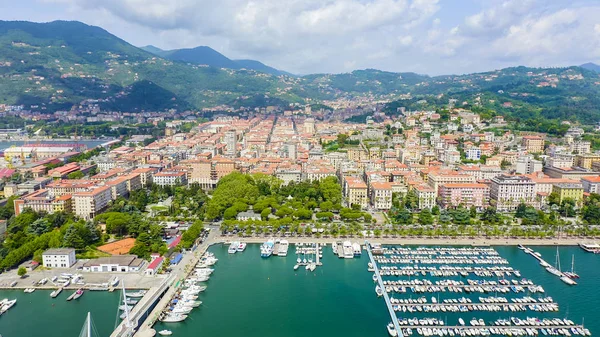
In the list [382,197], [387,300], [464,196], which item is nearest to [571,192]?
[464,196]

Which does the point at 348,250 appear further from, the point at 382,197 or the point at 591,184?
the point at 591,184

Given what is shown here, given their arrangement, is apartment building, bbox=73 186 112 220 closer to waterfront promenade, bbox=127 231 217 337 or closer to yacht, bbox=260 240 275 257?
waterfront promenade, bbox=127 231 217 337

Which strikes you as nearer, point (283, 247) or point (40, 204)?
point (283, 247)

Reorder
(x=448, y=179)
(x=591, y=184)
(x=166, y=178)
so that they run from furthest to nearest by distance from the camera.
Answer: (x=166, y=178)
(x=448, y=179)
(x=591, y=184)

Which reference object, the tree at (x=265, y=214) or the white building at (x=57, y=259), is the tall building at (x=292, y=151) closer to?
the tree at (x=265, y=214)

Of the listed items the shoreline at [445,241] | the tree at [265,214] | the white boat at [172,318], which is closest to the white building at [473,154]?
the shoreline at [445,241]

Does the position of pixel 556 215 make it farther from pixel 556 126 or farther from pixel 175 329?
pixel 556 126
